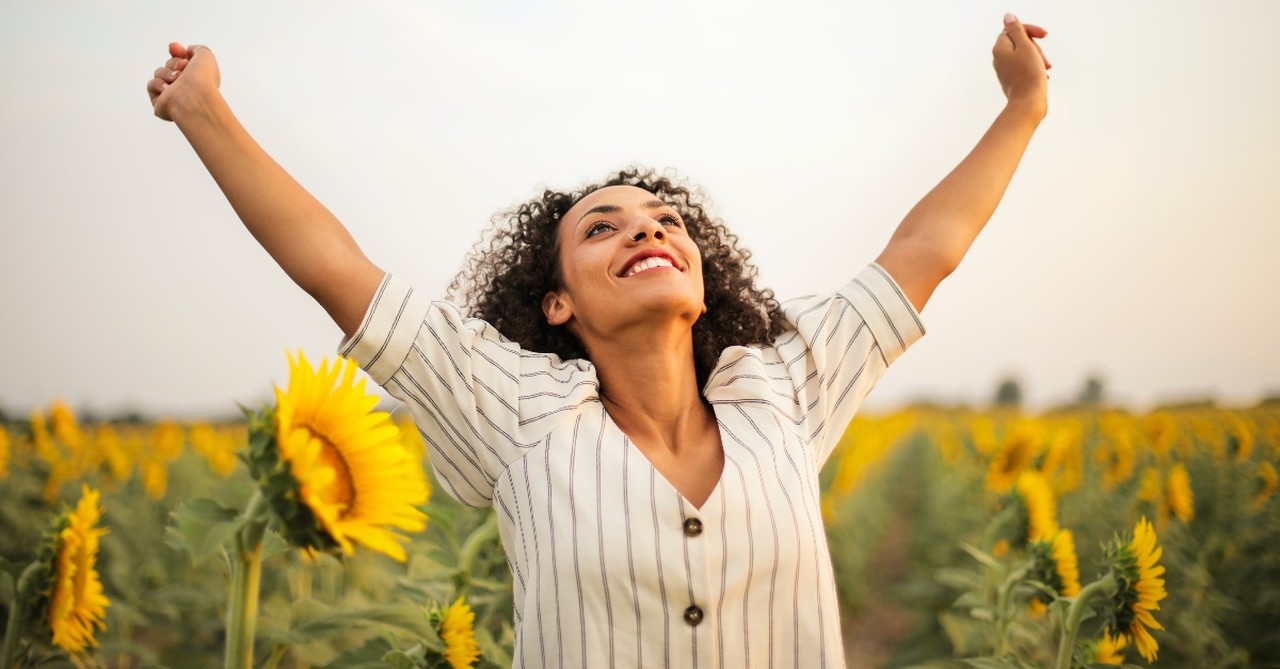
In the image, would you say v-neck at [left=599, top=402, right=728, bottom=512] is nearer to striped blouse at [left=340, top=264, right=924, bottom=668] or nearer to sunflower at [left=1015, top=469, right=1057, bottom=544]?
striped blouse at [left=340, top=264, right=924, bottom=668]

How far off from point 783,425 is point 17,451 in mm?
3459

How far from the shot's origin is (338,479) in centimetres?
130

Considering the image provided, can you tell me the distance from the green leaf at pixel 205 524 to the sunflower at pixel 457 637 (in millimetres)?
967

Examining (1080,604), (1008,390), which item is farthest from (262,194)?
(1008,390)

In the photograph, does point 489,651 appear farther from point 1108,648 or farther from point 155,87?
point 1108,648

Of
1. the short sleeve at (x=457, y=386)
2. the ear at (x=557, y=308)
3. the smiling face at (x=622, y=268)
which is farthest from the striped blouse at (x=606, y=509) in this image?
the ear at (x=557, y=308)

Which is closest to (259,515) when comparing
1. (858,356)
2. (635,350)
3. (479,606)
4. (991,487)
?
(635,350)

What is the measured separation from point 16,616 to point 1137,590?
2443mm

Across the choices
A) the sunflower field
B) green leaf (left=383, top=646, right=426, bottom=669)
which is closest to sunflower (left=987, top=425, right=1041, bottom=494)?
the sunflower field

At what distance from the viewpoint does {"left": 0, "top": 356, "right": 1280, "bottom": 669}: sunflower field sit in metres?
1.28

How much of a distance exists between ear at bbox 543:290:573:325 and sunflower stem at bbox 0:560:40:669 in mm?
1177

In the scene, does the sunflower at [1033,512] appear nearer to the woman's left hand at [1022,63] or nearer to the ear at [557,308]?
Result: the woman's left hand at [1022,63]

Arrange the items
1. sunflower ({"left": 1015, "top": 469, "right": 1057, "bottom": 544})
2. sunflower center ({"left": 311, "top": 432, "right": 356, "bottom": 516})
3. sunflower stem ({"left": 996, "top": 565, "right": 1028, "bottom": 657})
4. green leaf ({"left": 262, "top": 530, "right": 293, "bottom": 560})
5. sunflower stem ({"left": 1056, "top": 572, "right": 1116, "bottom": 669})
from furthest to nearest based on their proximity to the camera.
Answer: sunflower ({"left": 1015, "top": 469, "right": 1057, "bottom": 544})
sunflower stem ({"left": 996, "top": 565, "right": 1028, "bottom": 657})
sunflower stem ({"left": 1056, "top": 572, "right": 1116, "bottom": 669})
green leaf ({"left": 262, "top": 530, "right": 293, "bottom": 560})
sunflower center ({"left": 311, "top": 432, "right": 356, "bottom": 516})

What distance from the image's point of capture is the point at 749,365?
6.94ft
